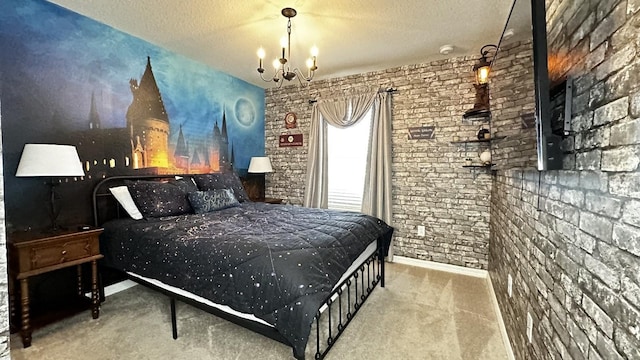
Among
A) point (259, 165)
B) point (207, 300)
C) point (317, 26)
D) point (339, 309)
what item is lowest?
point (339, 309)

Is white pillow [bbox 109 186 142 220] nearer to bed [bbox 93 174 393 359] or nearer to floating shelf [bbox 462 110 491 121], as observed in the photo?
bed [bbox 93 174 393 359]

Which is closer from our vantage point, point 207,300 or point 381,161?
point 207,300

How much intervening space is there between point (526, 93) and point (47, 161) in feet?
10.4

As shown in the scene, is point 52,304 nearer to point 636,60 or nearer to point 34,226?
point 34,226

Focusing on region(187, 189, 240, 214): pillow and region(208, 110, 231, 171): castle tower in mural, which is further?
region(208, 110, 231, 171): castle tower in mural

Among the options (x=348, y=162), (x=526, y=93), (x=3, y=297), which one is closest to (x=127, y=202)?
(x=3, y=297)

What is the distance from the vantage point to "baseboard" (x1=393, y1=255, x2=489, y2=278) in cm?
338

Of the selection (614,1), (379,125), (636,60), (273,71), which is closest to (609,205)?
(636,60)

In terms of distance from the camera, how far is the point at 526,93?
4.31 feet

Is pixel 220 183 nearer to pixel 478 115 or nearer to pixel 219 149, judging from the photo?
pixel 219 149

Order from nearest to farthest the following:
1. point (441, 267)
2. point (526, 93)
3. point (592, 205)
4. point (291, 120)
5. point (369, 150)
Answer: point (592, 205) < point (526, 93) < point (441, 267) < point (369, 150) < point (291, 120)

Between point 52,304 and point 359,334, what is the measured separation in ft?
8.78

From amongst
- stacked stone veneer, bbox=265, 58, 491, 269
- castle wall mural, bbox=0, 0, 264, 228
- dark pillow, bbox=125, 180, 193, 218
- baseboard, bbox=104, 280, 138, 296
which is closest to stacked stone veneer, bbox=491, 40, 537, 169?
stacked stone veneer, bbox=265, 58, 491, 269

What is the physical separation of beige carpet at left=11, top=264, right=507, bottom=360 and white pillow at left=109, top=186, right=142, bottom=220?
0.83 meters
